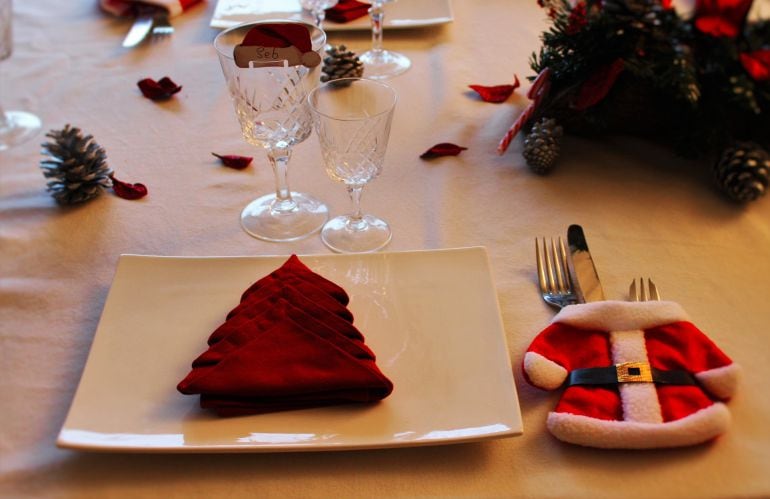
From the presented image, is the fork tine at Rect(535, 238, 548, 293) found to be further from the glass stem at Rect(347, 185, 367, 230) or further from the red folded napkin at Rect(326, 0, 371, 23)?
the red folded napkin at Rect(326, 0, 371, 23)

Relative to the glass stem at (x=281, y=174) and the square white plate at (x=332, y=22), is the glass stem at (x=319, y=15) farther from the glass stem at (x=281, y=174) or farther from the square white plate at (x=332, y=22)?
the glass stem at (x=281, y=174)

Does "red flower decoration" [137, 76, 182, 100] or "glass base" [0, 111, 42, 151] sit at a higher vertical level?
"red flower decoration" [137, 76, 182, 100]

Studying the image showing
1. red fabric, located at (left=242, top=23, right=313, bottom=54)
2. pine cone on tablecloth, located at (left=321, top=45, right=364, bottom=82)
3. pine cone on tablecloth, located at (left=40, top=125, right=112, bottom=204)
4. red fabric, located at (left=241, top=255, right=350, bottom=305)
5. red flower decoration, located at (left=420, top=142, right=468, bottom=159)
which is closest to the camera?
red fabric, located at (left=241, top=255, right=350, bottom=305)

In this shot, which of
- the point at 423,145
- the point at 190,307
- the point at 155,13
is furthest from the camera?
the point at 155,13

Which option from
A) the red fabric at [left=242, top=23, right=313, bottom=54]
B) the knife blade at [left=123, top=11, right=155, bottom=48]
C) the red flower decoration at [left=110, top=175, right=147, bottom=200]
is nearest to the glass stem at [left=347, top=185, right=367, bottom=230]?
the red fabric at [left=242, top=23, right=313, bottom=54]

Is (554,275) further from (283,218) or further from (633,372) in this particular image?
(283,218)

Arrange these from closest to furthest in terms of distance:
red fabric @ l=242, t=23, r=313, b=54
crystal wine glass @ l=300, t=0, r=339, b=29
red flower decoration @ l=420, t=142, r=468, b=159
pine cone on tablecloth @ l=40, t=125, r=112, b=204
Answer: red fabric @ l=242, t=23, r=313, b=54 → pine cone on tablecloth @ l=40, t=125, r=112, b=204 → red flower decoration @ l=420, t=142, r=468, b=159 → crystal wine glass @ l=300, t=0, r=339, b=29

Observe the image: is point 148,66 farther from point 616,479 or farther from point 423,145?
point 616,479

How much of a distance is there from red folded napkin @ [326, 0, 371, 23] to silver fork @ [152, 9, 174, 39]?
0.31m

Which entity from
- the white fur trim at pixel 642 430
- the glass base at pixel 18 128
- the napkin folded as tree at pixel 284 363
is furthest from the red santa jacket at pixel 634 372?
the glass base at pixel 18 128

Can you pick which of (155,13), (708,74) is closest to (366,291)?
(708,74)

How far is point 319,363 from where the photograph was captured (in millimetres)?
623

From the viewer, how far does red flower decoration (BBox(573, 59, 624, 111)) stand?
96cm

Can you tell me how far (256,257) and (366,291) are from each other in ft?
0.45
